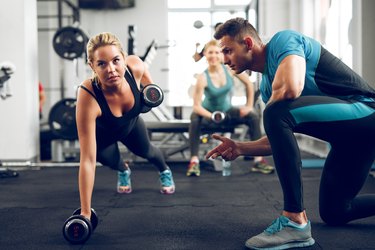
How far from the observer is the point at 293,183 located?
1.40 meters

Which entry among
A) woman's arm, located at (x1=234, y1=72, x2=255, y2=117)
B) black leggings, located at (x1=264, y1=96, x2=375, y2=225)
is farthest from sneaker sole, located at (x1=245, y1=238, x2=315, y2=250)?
woman's arm, located at (x1=234, y1=72, x2=255, y2=117)

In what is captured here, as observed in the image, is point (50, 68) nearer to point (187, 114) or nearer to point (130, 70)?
point (187, 114)

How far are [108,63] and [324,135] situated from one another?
2.67ft

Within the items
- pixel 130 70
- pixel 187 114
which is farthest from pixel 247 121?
pixel 187 114

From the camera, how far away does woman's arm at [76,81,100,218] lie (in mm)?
1558

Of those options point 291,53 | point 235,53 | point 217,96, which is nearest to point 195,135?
point 217,96

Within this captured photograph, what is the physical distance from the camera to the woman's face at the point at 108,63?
1.67m

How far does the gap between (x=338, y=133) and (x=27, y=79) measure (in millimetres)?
2926

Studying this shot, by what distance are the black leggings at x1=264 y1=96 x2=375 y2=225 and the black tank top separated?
68 cm

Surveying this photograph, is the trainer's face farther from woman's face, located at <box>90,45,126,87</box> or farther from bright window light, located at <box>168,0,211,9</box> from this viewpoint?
bright window light, located at <box>168,0,211,9</box>

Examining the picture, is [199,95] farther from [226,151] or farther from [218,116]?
[226,151]

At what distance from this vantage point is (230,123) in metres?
3.48

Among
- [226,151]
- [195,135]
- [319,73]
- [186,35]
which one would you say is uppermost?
[186,35]

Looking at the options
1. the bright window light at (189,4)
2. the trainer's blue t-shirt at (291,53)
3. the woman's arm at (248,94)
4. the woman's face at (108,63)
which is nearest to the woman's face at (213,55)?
the woman's arm at (248,94)
